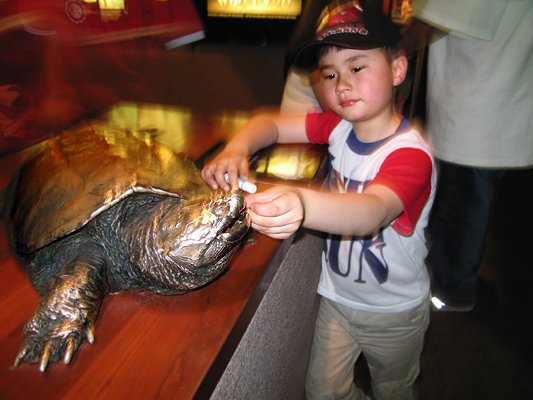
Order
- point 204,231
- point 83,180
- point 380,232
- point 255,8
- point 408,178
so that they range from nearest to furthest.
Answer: point 204,231 < point 83,180 < point 408,178 < point 380,232 < point 255,8

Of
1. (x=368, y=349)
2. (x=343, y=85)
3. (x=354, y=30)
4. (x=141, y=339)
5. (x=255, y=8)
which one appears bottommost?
(x=368, y=349)

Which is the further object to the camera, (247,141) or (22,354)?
(247,141)

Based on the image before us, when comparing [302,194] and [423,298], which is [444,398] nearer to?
[423,298]

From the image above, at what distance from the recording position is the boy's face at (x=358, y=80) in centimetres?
66

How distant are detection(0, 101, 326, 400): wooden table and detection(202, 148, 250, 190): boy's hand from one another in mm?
167

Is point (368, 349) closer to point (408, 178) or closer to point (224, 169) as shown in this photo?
point (408, 178)

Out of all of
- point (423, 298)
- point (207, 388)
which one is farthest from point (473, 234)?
point (207, 388)

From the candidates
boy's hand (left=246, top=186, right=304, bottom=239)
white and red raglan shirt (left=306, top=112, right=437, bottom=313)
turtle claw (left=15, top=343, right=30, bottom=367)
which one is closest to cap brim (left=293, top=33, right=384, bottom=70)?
white and red raglan shirt (left=306, top=112, right=437, bottom=313)

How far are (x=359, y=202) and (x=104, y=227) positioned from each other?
45 cm

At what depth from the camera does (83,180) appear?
537 mm

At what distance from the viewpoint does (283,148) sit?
1028mm

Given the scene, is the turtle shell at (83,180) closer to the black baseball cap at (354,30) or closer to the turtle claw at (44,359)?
the turtle claw at (44,359)

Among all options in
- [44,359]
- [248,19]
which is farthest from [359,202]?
[248,19]

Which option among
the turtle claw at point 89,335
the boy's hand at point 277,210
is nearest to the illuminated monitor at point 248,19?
the boy's hand at point 277,210
